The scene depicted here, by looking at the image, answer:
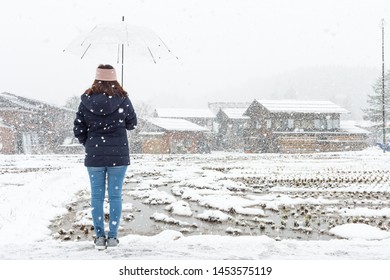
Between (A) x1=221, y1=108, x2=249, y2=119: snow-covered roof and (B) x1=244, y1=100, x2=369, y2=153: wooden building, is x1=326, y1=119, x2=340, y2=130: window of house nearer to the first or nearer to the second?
(B) x1=244, y1=100, x2=369, y2=153: wooden building

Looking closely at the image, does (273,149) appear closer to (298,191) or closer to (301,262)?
(298,191)

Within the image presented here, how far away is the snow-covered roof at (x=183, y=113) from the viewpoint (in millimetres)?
54031

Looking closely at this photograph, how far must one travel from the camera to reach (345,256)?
362cm

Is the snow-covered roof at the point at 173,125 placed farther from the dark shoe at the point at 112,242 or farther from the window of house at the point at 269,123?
the dark shoe at the point at 112,242

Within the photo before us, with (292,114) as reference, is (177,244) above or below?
below

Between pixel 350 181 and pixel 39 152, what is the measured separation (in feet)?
108

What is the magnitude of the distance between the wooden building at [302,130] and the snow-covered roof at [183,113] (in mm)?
13491

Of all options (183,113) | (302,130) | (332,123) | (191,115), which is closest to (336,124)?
(332,123)

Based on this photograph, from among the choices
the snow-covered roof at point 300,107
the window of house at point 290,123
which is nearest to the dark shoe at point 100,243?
the snow-covered roof at point 300,107

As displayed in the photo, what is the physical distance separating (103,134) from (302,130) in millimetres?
39773

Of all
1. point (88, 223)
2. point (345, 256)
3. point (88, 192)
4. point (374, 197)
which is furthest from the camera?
point (88, 192)

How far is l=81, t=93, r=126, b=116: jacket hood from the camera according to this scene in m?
3.75

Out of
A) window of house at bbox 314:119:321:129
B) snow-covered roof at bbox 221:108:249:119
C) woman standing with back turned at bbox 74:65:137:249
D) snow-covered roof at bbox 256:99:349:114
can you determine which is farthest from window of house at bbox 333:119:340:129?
woman standing with back turned at bbox 74:65:137:249

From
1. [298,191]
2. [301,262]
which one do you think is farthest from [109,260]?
[298,191]
